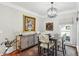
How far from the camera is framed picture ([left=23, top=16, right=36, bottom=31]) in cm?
149

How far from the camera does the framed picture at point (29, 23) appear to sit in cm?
149

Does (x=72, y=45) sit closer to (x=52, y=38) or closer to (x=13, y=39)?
(x=52, y=38)

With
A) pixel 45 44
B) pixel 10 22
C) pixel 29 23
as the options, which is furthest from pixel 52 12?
pixel 10 22

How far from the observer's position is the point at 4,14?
137 cm

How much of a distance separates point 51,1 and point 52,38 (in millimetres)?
655

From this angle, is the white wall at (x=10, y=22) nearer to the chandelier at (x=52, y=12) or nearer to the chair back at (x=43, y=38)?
the chair back at (x=43, y=38)

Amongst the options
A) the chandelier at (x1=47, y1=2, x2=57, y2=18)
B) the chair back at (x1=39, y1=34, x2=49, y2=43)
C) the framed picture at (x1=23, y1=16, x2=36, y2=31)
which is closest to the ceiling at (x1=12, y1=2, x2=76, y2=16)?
the chandelier at (x1=47, y1=2, x2=57, y2=18)

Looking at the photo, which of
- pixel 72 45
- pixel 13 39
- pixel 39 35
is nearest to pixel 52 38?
pixel 39 35

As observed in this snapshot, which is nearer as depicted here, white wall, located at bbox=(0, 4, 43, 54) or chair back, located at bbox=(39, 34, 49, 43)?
white wall, located at bbox=(0, 4, 43, 54)

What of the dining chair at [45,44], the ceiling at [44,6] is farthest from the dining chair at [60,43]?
the ceiling at [44,6]

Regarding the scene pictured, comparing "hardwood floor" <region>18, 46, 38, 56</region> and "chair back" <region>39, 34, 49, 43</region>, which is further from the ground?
"chair back" <region>39, 34, 49, 43</region>

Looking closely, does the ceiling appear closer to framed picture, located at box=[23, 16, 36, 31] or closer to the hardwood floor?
framed picture, located at box=[23, 16, 36, 31]

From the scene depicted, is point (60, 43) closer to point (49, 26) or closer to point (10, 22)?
point (49, 26)

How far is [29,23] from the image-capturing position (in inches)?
Answer: 60.9
